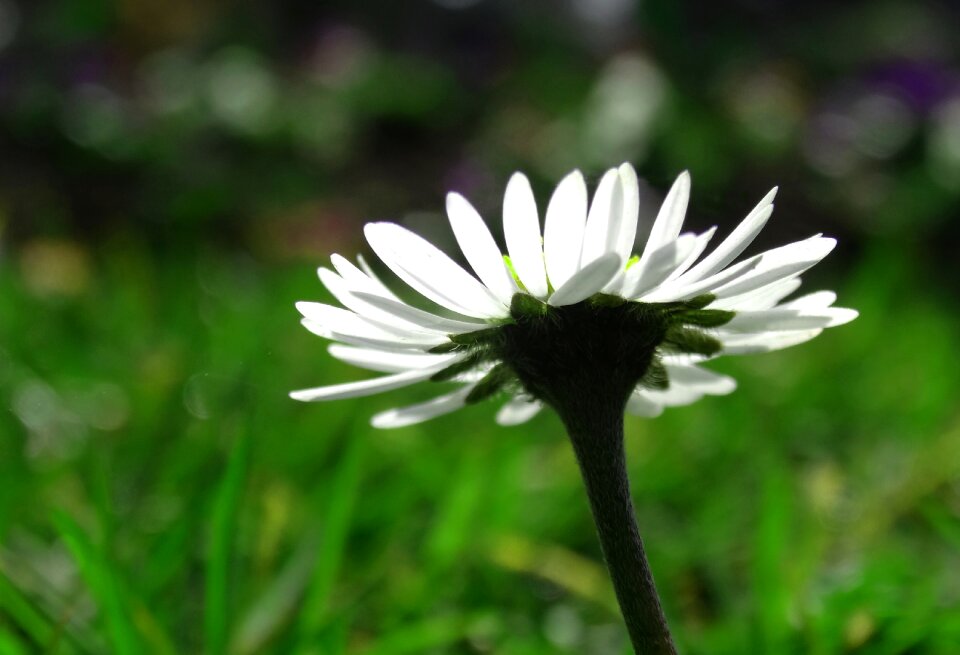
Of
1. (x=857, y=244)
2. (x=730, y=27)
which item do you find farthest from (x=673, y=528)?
(x=730, y=27)

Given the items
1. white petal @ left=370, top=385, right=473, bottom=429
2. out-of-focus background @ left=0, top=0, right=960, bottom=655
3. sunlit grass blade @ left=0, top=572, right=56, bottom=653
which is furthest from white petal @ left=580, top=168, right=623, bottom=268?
sunlit grass blade @ left=0, top=572, right=56, bottom=653

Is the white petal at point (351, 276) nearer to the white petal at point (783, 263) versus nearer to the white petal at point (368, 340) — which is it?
the white petal at point (368, 340)

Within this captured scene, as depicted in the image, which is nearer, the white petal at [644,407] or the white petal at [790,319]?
the white petal at [790,319]

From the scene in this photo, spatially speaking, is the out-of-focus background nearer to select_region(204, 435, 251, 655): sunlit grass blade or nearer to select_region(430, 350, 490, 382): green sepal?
select_region(204, 435, 251, 655): sunlit grass blade

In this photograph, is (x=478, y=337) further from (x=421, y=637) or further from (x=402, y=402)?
(x=402, y=402)

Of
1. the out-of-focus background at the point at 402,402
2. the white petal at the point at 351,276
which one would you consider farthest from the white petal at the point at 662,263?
the out-of-focus background at the point at 402,402

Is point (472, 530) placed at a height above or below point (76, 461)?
above

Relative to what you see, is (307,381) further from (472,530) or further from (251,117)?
(251,117)
